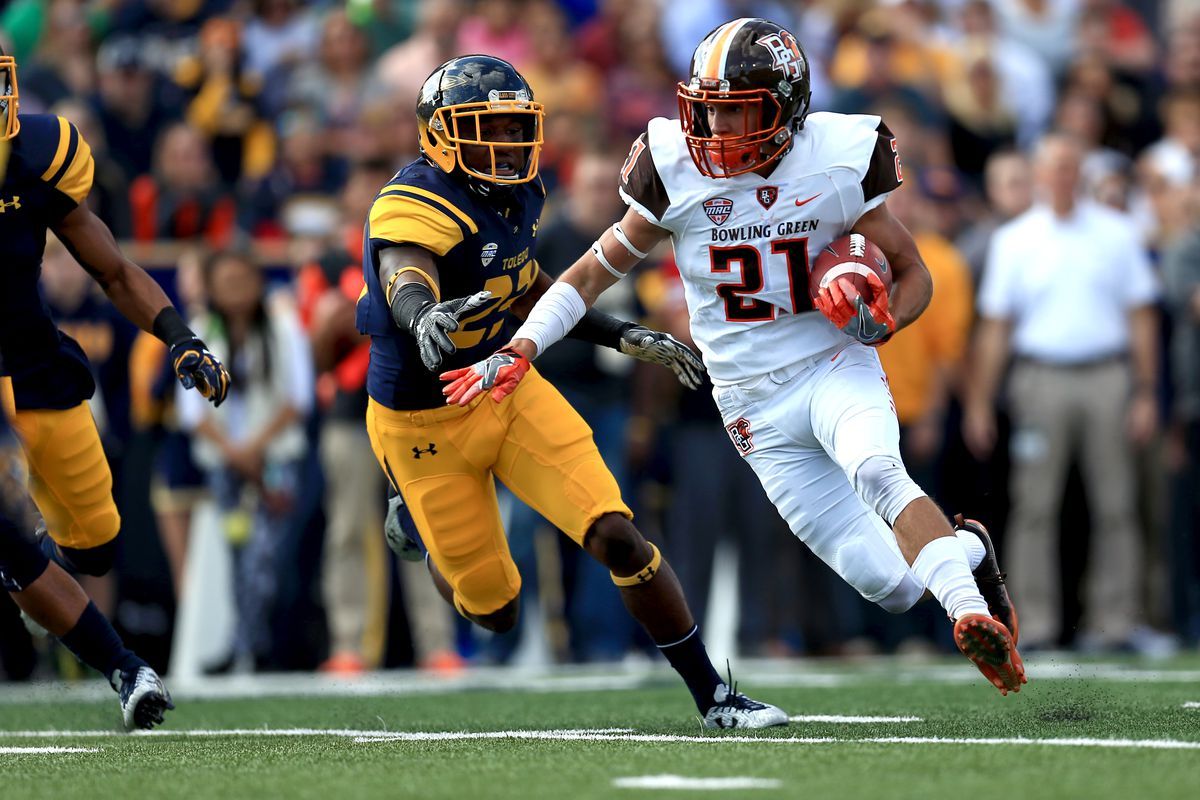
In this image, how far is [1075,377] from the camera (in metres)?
8.91

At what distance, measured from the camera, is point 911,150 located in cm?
985

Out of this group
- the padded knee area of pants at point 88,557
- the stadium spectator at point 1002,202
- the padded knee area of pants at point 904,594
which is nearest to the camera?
the padded knee area of pants at point 904,594

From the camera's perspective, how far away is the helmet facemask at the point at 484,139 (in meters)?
5.40

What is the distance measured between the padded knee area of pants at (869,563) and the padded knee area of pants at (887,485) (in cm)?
40

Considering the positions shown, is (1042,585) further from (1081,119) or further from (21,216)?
(21,216)

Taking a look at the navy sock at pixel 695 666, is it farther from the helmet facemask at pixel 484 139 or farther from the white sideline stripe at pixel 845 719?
the helmet facemask at pixel 484 139

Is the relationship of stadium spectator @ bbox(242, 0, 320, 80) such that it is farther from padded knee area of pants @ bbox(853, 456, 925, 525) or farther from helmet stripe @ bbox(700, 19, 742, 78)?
padded knee area of pants @ bbox(853, 456, 925, 525)

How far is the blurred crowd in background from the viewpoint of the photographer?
8.88 meters

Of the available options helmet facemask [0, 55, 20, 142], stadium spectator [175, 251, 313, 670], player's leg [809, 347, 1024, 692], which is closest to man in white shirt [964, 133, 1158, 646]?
stadium spectator [175, 251, 313, 670]

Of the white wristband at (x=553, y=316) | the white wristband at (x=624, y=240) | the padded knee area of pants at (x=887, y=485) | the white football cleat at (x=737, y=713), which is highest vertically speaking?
the white wristband at (x=624, y=240)

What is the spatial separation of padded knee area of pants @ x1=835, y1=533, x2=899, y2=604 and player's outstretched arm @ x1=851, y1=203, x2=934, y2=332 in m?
0.61

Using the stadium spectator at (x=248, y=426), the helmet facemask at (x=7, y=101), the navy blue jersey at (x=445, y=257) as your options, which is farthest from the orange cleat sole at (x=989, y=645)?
the stadium spectator at (x=248, y=426)

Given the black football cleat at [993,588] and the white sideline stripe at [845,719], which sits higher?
the black football cleat at [993,588]

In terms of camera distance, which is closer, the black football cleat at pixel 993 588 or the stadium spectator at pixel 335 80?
the black football cleat at pixel 993 588
